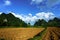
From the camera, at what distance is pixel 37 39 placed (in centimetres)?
1530

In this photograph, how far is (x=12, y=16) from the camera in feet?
99.9

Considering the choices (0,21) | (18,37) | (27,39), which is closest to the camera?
(18,37)

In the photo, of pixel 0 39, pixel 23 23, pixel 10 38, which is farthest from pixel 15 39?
pixel 23 23

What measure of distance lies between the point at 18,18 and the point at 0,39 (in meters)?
18.7

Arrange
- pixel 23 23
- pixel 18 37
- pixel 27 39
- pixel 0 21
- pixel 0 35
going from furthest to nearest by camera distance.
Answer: pixel 23 23 → pixel 0 21 → pixel 27 39 → pixel 18 37 → pixel 0 35

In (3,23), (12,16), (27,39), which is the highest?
(12,16)

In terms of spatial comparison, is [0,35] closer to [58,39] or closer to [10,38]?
[10,38]

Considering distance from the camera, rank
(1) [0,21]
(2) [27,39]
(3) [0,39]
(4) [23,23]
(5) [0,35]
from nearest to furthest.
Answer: (3) [0,39]
(5) [0,35]
(2) [27,39]
(1) [0,21]
(4) [23,23]

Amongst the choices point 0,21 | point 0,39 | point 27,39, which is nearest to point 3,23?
point 0,21

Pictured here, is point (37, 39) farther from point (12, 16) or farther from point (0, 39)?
point (12, 16)

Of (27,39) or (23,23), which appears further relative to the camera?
(23,23)

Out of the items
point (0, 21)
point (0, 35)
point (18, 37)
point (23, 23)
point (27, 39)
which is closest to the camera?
point (0, 35)

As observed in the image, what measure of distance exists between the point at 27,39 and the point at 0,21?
7285 mm

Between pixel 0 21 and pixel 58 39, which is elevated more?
pixel 0 21
